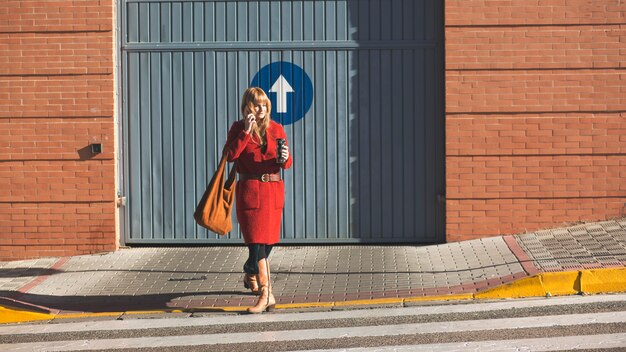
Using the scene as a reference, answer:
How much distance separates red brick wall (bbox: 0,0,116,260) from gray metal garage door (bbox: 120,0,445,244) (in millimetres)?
350

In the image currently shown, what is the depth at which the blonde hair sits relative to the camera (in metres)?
9.56

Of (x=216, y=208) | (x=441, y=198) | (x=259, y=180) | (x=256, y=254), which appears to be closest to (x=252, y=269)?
(x=256, y=254)

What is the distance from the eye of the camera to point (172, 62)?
13.0 meters

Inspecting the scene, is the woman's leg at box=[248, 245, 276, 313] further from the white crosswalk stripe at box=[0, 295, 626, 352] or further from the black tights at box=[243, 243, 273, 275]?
the white crosswalk stripe at box=[0, 295, 626, 352]

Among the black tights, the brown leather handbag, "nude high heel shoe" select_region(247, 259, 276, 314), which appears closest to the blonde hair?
the brown leather handbag

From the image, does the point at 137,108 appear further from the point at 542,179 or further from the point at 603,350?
the point at 603,350

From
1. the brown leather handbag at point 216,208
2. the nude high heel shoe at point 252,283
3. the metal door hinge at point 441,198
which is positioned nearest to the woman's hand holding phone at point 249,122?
the brown leather handbag at point 216,208

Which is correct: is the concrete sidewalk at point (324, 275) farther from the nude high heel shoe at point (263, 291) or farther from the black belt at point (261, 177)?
the black belt at point (261, 177)

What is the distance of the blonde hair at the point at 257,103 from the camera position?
9562 mm

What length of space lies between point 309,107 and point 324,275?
2.36 metres

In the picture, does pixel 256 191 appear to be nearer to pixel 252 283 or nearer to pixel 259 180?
pixel 259 180

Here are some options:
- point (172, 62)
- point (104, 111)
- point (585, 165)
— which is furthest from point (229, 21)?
point (585, 165)

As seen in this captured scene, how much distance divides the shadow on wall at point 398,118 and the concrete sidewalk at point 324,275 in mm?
431

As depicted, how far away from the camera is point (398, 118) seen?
12.9 metres
